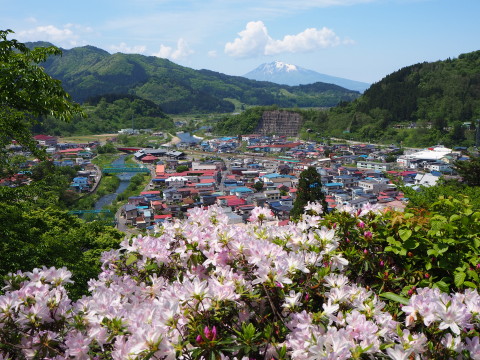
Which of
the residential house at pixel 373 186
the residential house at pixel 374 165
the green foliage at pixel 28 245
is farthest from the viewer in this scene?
the residential house at pixel 374 165

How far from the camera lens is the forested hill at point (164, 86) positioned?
7675cm

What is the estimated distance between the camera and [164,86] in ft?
261

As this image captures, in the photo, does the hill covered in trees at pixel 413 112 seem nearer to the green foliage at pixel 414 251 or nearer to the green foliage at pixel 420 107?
the green foliage at pixel 420 107

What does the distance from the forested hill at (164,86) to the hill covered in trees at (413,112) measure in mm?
30302

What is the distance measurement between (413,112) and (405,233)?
45.3 meters

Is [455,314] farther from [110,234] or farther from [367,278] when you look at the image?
[110,234]

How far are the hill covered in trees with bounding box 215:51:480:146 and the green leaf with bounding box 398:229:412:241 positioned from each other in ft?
125

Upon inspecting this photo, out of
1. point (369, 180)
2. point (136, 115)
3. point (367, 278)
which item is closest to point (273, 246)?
point (367, 278)

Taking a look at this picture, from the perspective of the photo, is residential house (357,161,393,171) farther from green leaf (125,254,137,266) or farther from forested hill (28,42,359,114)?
forested hill (28,42,359,114)

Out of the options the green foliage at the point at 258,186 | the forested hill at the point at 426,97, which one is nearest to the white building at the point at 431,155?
the forested hill at the point at 426,97

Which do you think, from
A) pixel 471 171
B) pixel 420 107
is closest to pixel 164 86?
pixel 420 107

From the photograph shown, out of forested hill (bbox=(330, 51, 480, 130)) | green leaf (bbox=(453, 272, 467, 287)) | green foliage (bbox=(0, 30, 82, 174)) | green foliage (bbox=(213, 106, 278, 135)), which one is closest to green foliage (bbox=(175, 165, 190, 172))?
green foliage (bbox=(213, 106, 278, 135))

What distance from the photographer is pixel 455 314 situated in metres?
0.92

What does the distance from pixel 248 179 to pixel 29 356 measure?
23956 mm
